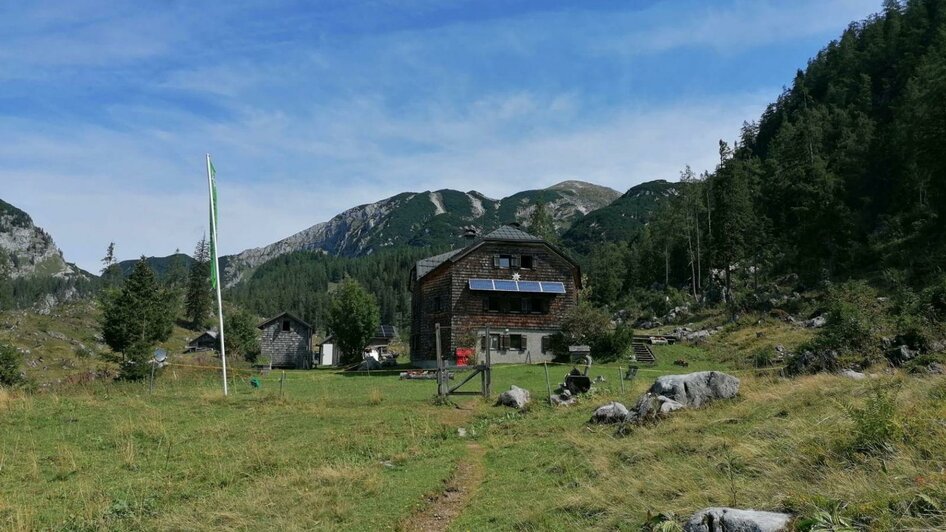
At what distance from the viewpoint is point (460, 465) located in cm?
1481

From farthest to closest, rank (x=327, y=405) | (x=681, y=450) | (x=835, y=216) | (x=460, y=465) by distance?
(x=835, y=216) < (x=327, y=405) < (x=460, y=465) < (x=681, y=450)

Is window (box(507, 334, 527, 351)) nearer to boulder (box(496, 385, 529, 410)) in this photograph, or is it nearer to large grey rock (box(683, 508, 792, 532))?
boulder (box(496, 385, 529, 410))

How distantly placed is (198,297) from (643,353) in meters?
121

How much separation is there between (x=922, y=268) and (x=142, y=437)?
58203 mm

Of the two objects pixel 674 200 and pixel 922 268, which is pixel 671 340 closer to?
pixel 922 268

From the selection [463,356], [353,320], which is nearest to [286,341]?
[353,320]

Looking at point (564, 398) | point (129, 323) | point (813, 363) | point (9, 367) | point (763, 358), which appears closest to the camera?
point (813, 363)

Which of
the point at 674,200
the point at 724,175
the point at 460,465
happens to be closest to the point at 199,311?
the point at 674,200

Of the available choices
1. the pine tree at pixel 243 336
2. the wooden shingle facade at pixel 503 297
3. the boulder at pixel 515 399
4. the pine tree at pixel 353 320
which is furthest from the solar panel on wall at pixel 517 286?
the pine tree at pixel 243 336

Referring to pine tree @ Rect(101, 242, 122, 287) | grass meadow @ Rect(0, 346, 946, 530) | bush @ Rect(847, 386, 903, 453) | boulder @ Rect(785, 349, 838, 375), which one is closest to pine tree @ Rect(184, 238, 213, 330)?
pine tree @ Rect(101, 242, 122, 287)

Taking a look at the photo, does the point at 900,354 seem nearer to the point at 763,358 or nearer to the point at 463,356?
the point at 763,358

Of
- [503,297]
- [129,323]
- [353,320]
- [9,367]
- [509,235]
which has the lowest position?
[9,367]

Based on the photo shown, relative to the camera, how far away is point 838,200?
6341 cm

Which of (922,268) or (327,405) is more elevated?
(922,268)
